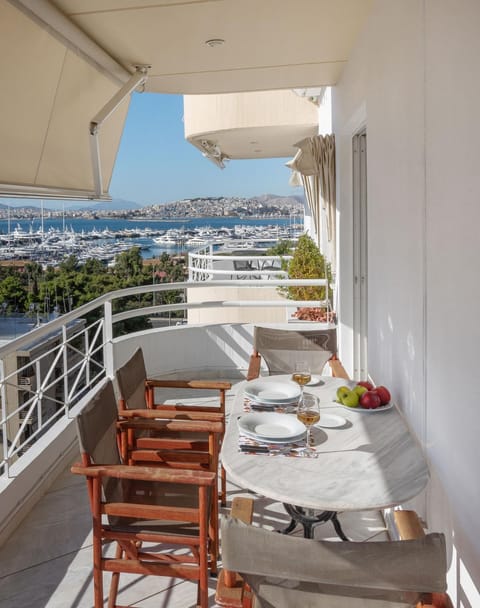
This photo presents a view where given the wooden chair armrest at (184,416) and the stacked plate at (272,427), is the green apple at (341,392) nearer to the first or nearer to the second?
the stacked plate at (272,427)

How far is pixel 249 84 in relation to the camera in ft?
15.3

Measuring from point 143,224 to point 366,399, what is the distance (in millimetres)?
4277

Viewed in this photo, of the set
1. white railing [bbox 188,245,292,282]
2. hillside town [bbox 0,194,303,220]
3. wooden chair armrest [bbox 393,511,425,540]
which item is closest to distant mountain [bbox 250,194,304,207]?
hillside town [bbox 0,194,303,220]

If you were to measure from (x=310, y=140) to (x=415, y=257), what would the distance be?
10.2 feet

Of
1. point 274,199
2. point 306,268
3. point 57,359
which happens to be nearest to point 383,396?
point 57,359

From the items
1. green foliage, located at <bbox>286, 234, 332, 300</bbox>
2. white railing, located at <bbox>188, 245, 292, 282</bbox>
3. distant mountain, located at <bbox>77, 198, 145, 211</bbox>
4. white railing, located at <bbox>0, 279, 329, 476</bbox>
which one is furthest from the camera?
white railing, located at <bbox>188, 245, 292, 282</bbox>

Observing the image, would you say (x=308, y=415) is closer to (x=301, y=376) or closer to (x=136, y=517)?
(x=301, y=376)

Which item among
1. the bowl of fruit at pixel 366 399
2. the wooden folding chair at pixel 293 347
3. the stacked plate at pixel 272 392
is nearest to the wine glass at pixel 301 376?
the stacked plate at pixel 272 392

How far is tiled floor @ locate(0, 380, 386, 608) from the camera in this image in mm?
2320

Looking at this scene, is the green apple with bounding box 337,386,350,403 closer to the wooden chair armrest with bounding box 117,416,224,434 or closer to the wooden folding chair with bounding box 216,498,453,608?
the wooden chair armrest with bounding box 117,416,224,434

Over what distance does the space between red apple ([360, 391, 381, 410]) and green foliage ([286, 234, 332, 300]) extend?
10.1 ft

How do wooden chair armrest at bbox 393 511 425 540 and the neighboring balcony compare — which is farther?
the neighboring balcony

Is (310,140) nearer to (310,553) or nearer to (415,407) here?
(415,407)

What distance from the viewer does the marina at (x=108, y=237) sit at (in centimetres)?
355
